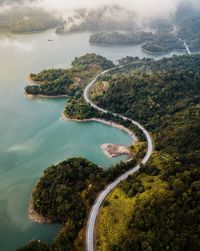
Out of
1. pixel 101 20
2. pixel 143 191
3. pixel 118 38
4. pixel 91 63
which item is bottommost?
pixel 101 20

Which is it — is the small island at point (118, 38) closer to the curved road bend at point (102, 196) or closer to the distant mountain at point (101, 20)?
the distant mountain at point (101, 20)

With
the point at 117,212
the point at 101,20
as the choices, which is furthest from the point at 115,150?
the point at 101,20

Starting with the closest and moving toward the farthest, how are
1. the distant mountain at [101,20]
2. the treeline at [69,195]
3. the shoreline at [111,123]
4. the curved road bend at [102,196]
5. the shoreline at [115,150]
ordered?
1. the treeline at [69,195]
2. the curved road bend at [102,196]
3. the shoreline at [115,150]
4. the shoreline at [111,123]
5. the distant mountain at [101,20]

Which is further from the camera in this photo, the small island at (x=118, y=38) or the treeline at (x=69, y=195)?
the small island at (x=118, y=38)

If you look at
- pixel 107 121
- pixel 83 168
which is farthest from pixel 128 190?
pixel 107 121

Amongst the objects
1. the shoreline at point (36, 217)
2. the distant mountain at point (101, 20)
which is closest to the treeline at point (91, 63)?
the distant mountain at point (101, 20)

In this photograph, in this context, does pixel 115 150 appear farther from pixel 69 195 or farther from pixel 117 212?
pixel 117 212

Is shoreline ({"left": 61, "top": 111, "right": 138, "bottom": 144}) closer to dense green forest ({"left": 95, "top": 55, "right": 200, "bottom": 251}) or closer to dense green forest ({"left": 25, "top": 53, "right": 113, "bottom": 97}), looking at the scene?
dense green forest ({"left": 95, "top": 55, "right": 200, "bottom": 251})
